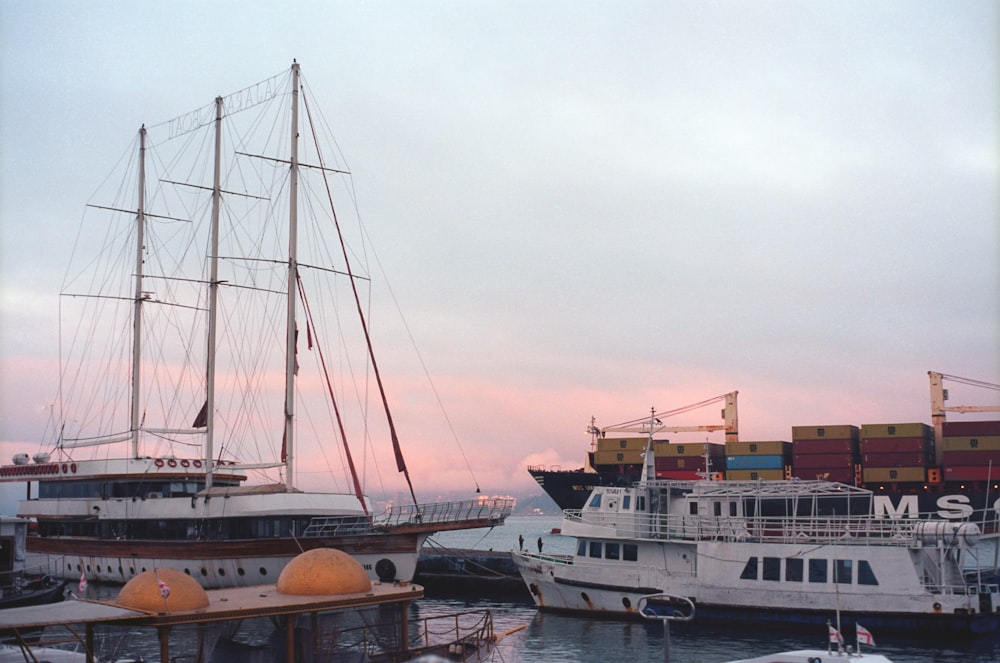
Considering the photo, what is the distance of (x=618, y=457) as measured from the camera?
331 feet

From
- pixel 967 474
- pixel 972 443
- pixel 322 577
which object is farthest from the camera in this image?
pixel 972 443

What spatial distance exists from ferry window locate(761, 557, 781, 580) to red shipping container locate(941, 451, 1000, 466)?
59.7 metres

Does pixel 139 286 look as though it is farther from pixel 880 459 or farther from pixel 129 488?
pixel 880 459

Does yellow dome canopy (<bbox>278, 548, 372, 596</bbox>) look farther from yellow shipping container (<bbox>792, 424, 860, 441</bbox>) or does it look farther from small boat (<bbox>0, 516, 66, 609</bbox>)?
yellow shipping container (<bbox>792, 424, 860, 441</bbox>)

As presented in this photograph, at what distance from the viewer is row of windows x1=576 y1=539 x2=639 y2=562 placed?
38750 millimetres

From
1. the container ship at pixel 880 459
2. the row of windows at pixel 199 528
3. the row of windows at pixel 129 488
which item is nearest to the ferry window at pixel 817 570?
the row of windows at pixel 199 528

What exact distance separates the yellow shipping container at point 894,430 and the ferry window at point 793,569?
5941 centimetres

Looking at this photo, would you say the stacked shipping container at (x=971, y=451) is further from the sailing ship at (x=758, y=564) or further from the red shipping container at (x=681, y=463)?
Answer: the sailing ship at (x=758, y=564)

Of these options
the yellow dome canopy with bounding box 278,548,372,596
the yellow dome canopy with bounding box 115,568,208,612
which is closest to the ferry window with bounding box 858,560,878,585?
the yellow dome canopy with bounding box 278,548,372,596

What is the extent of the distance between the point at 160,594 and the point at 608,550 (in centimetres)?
2634

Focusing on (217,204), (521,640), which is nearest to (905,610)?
(521,640)

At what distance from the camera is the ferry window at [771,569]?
117ft

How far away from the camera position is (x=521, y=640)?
35.2 m

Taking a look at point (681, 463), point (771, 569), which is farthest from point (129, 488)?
point (681, 463)
